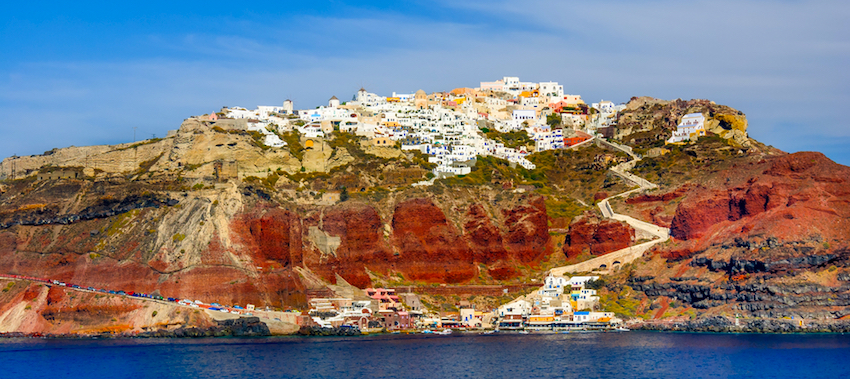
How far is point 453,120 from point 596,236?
34.7 meters

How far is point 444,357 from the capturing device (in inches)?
3152

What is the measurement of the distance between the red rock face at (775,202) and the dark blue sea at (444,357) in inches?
523

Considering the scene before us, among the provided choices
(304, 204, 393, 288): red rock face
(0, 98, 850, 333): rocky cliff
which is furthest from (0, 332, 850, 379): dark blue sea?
(304, 204, 393, 288): red rock face

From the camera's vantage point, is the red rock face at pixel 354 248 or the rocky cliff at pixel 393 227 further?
the red rock face at pixel 354 248

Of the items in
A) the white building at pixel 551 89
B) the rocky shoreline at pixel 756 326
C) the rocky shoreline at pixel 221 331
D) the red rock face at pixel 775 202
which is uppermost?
the white building at pixel 551 89

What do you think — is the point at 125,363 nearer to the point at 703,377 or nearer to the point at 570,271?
the point at 703,377

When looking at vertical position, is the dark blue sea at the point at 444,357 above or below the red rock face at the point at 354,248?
below

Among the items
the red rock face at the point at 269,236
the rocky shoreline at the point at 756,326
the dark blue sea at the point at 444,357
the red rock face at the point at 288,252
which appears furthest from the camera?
the red rock face at the point at 269,236

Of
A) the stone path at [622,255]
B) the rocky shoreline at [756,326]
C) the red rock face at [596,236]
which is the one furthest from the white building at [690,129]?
the rocky shoreline at [756,326]

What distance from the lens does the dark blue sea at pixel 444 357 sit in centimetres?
7231

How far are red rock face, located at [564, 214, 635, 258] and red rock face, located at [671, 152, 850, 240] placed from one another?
17.1 feet

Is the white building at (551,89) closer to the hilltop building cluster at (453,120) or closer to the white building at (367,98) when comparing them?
the hilltop building cluster at (453,120)

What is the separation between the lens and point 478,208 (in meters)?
112

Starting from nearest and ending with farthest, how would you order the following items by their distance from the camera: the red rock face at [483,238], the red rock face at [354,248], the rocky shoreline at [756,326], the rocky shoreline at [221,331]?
the rocky shoreline at [756,326] < the rocky shoreline at [221,331] < the red rock face at [354,248] < the red rock face at [483,238]
